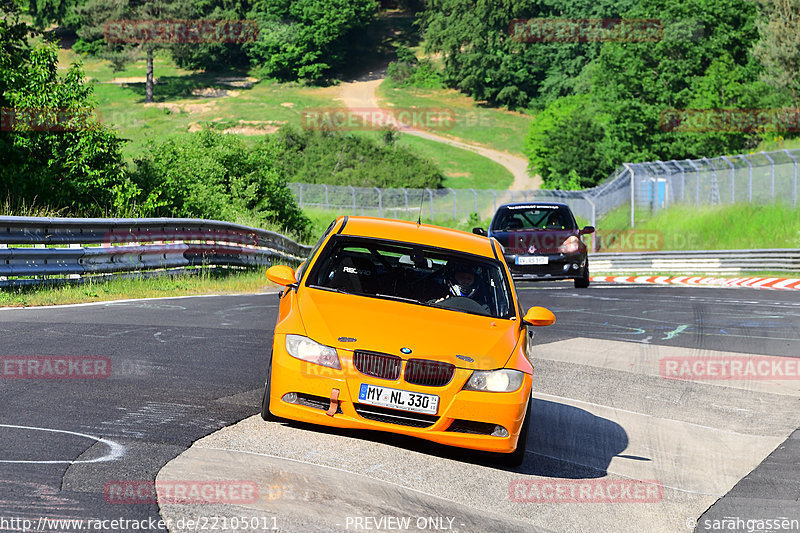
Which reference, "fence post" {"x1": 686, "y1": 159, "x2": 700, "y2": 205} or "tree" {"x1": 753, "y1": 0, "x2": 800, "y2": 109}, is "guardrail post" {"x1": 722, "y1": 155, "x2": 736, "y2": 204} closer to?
"fence post" {"x1": 686, "y1": 159, "x2": 700, "y2": 205}

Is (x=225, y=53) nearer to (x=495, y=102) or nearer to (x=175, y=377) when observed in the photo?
(x=495, y=102)

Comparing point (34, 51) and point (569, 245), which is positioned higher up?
point (34, 51)

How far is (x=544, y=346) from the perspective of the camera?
→ 495 inches

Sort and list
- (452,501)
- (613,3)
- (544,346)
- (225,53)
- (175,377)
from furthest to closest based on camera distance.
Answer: (225,53), (613,3), (544,346), (175,377), (452,501)

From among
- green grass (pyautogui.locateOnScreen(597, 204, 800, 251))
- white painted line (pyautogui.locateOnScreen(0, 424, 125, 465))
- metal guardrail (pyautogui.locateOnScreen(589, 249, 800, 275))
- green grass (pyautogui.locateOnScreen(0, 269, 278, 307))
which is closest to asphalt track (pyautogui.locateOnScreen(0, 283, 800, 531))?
white painted line (pyautogui.locateOnScreen(0, 424, 125, 465))

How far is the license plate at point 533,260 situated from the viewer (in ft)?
68.4

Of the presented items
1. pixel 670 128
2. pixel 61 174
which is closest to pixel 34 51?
pixel 61 174

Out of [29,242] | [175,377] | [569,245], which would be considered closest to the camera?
[175,377]

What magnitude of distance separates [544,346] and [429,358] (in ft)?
20.9

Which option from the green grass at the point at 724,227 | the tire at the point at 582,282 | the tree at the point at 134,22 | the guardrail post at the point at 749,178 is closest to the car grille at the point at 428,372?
the tire at the point at 582,282

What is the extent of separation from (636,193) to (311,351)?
40284 mm

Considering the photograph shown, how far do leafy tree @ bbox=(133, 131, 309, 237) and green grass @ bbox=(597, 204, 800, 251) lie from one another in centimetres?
1501

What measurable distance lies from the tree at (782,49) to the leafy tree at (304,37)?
66700 millimetres

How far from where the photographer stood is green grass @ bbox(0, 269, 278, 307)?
1387 centimetres
